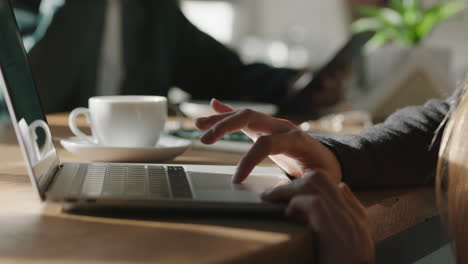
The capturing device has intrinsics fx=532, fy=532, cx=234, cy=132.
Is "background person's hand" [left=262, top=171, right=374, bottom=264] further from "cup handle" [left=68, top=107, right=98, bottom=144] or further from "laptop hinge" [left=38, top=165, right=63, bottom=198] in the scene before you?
"cup handle" [left=68, top=107, right=98, bottom=144]

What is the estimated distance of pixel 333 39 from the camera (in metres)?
4.43

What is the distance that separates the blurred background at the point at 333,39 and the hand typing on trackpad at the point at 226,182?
681 millimetres

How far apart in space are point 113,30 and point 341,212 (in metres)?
1.66

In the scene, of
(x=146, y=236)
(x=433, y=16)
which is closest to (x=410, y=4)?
(x=433, y=16)

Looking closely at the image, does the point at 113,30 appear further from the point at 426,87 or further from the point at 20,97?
the point at 20,97

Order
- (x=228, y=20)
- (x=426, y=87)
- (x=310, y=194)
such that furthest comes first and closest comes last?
(x=228, y=20), (x=426, y=87), (x=310, y=194)

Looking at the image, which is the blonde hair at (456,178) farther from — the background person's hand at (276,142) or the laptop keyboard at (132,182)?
the laptop keyboard at (132,182)

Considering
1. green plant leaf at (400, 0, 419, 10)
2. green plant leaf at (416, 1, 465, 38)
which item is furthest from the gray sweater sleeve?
green plant leaf at (400, 0, 419, 10)

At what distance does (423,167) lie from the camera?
0.65 meters

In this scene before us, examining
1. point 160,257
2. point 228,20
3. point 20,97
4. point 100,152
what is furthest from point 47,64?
point 228,20

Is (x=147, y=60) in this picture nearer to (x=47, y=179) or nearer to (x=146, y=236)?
(x=47, y=179)

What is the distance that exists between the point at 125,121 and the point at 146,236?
396 mm

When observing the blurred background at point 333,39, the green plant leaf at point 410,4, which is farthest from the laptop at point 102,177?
the green plant leaf at point 410,4

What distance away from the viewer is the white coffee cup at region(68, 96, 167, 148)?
0.75 m
